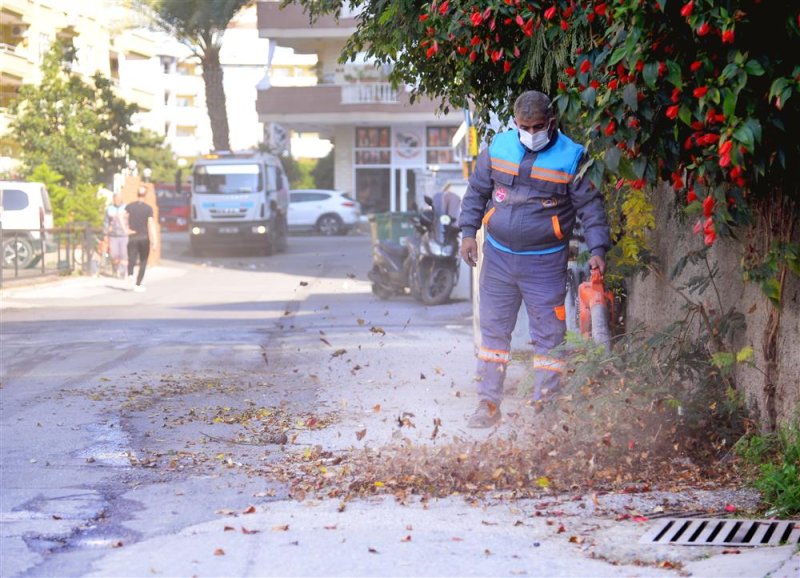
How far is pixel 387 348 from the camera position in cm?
1248

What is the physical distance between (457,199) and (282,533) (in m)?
13.8

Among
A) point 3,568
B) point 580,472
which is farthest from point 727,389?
point 3,568

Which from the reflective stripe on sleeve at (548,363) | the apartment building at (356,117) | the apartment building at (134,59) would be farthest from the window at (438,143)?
the reflective stripe on sleeve at (548,363)

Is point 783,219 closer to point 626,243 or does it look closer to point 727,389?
point 727,389

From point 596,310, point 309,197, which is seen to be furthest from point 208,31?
point 596,310

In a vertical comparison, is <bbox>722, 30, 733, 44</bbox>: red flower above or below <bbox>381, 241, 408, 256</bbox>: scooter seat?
above

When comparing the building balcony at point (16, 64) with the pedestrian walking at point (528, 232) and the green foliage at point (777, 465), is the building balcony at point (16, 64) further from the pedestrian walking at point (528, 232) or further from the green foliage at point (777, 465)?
the green foliage at point (777, 465)

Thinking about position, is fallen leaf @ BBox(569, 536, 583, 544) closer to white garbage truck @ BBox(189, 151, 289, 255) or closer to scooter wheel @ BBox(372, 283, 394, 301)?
scooter wheel @ BBox(372, 283, 394, 301)

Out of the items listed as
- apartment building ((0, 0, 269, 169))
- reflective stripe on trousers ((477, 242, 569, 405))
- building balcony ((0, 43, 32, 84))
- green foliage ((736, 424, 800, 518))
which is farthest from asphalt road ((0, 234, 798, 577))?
building balcony ((0, 43, 32, 84))

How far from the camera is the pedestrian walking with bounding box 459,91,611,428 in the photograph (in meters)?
7.32

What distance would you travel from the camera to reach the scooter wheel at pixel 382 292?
20109mm

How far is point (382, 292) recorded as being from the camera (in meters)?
20.2

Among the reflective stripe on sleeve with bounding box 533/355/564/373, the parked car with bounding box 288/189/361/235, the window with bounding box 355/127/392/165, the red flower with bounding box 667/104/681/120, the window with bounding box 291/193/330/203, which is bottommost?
the parked car with bounding box 288/189/361/235

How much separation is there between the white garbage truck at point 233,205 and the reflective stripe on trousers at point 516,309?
1112 inches
